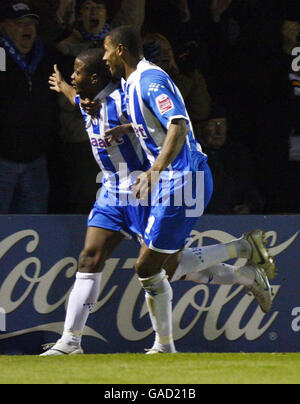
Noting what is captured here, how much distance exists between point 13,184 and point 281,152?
2216 millimetres

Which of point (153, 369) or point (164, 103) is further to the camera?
point (164, 103)

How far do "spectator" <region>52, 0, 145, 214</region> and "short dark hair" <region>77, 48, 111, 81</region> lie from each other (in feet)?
2.76

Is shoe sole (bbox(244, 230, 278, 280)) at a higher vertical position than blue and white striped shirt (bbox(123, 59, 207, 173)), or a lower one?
lower

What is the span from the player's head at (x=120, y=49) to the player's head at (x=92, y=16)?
1262 millimetres

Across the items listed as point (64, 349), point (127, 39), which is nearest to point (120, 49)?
point (127, 39)

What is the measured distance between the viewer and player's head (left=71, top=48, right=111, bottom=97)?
21.7 ft

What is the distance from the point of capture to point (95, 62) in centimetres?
664

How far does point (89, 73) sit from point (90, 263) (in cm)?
122

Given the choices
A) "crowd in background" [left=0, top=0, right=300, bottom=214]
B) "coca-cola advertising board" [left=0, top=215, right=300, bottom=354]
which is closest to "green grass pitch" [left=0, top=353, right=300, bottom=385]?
"coca-cola advertising board" [left=0, top=215, right=300, bottom=354]

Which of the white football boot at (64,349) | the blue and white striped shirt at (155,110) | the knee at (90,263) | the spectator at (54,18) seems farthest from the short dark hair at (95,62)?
the white football boot at (64,349)

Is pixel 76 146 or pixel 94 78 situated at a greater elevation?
pixel 94 78

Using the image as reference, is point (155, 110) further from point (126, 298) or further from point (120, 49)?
point (126, 298)

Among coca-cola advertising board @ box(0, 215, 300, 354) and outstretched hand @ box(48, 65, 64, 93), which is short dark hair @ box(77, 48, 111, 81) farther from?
coca-cola advertising board @ box(0, 215, 300, 354)

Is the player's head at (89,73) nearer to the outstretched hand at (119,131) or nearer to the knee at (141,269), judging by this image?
the outstretched hand at (119,131)
